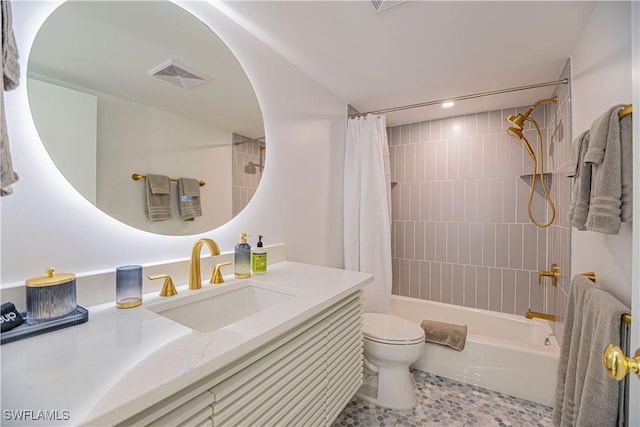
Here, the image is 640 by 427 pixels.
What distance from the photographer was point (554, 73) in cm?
192

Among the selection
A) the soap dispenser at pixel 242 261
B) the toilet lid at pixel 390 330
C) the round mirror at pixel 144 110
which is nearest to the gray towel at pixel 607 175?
the toilet lid at pixel 390 330

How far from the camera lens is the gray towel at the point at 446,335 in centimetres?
194

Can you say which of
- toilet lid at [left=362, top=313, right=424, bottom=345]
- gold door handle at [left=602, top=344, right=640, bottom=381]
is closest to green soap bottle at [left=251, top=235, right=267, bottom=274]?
toilet lid at [left=362, top=313, right=424, bottom=345]

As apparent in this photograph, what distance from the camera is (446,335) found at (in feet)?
6.61

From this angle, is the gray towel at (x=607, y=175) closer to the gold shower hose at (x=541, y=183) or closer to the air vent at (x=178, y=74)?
the gold shower hose at (x=541, y=183)

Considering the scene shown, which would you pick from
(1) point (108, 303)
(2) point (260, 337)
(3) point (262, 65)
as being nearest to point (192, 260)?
(1) point (108, 303)

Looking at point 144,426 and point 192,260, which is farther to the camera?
point 192,260

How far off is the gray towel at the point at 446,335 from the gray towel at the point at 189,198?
1801 millimetres

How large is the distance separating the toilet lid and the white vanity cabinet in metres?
0.34

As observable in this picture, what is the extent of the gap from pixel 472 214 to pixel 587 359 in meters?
1.87

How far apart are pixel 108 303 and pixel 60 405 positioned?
1.87 feet

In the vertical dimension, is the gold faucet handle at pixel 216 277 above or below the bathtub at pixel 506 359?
above

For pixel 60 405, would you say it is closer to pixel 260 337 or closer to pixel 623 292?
pixel 260 337

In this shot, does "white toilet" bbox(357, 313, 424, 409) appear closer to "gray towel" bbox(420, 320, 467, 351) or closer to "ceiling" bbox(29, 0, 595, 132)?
"gray towel" bbox(420, 320, 467, 351)
